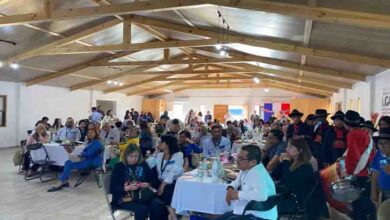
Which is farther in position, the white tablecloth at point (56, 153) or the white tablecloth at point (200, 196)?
the white tablecloth at point (56, 153)

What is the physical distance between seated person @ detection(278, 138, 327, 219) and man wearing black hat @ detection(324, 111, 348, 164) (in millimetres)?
1812

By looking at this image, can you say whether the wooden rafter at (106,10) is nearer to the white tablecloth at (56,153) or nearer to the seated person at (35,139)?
the seated person at (35,139)

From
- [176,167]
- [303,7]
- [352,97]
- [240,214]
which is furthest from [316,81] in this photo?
[240,214]

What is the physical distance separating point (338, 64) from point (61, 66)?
8.55 metres

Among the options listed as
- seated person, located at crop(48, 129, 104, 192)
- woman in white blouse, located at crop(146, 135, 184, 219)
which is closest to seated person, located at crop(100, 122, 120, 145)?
seated person, located at crop(48, 129, 104, 192)

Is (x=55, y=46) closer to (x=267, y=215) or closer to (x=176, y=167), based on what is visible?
(x=176, y=167)

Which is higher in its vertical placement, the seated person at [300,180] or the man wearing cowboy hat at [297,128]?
the man wearing cowboy hat at [297,128]

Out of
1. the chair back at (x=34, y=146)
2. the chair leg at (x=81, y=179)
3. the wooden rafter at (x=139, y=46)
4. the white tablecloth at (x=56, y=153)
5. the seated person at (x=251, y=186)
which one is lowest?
the chair leg at (x=81, y=179)

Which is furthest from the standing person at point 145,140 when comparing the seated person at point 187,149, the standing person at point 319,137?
the standing person at point 319,137

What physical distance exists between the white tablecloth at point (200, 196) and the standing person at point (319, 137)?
2.53 m

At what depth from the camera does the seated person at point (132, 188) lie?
3443 mm

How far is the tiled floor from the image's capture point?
15.0 feet

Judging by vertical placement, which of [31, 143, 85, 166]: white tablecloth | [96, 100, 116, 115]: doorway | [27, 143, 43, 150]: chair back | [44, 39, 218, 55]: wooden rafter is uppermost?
[44, 39, 218, 55]: wooden rafter

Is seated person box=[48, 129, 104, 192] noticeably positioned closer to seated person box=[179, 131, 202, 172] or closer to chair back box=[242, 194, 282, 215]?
seated person box=[179, 131, 202, 172]
